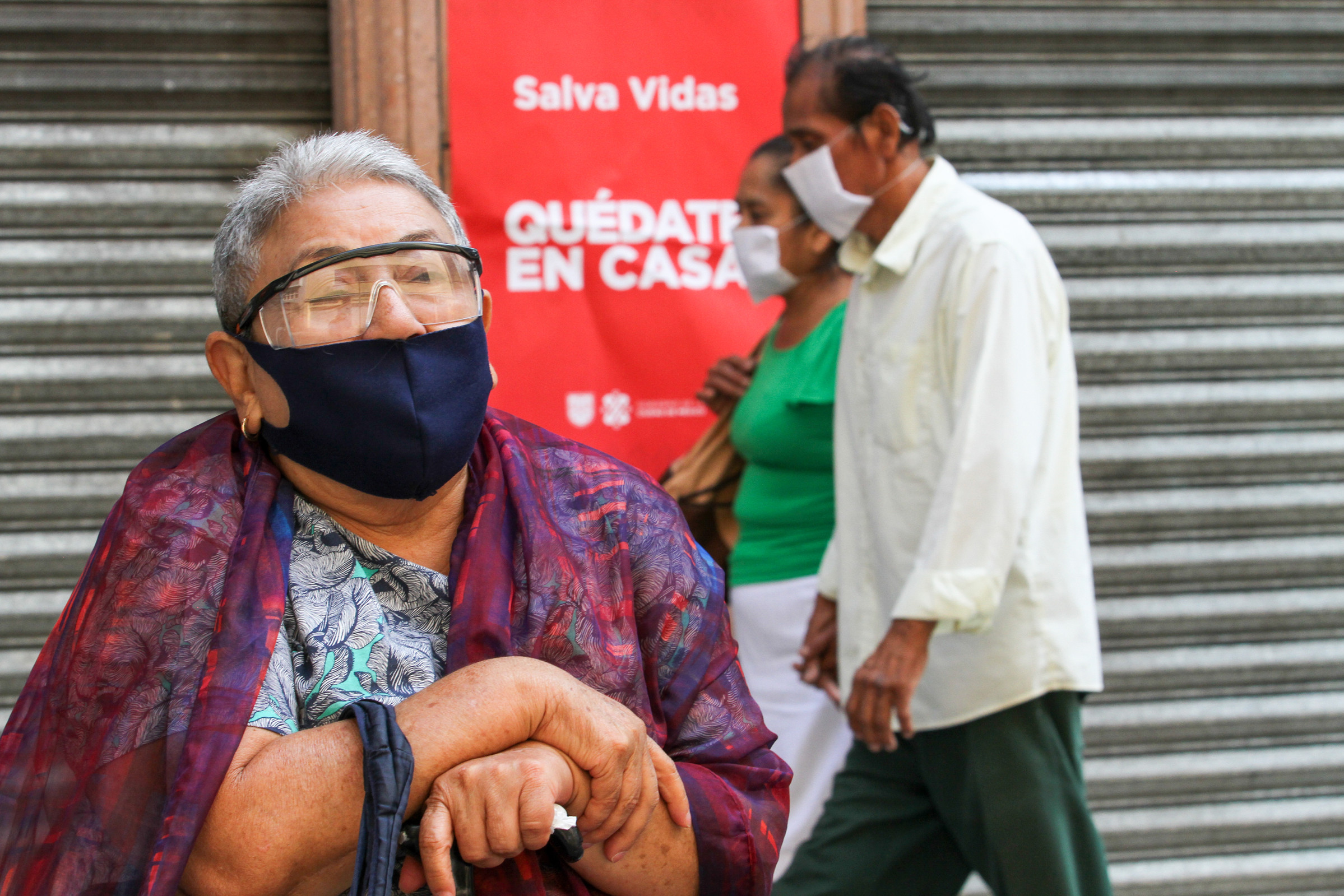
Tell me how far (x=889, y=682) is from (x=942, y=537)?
0.32 metres

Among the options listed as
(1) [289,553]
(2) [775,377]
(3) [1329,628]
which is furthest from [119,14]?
(3) [1329,628]

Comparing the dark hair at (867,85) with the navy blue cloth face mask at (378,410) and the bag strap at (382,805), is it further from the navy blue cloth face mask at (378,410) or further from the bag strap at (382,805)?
the bag strap at (382,805)

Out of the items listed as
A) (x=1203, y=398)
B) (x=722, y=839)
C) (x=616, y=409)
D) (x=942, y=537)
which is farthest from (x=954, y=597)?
(x=1203, y=398)

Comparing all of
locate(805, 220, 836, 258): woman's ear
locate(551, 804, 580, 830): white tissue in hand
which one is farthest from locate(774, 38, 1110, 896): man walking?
locate(551, 804, 580, 830): white tissue in hand

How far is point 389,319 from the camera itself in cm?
158

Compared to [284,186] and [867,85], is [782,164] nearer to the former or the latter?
[867,85]

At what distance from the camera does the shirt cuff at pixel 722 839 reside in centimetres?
159

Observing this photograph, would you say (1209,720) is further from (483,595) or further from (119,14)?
(119,14)

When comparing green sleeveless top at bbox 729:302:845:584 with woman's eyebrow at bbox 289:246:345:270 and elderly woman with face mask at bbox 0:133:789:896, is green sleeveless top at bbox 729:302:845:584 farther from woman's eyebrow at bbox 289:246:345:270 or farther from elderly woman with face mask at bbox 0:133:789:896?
woman's eyebrow at bbox 289:246:345:270

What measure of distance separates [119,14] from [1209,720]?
12.9ft

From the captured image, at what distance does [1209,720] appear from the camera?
4012mm

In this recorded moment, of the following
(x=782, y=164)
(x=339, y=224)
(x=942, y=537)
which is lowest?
(x=942, y=537)

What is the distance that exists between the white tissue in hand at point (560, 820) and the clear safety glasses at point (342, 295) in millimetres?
645

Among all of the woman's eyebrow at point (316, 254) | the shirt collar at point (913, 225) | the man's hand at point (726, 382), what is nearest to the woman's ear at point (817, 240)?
the man's hand at point (726, 382)
